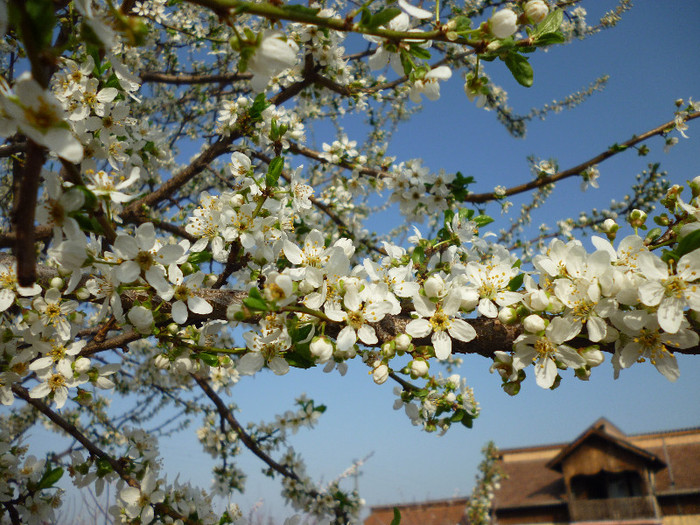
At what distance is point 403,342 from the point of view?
1.38 meters

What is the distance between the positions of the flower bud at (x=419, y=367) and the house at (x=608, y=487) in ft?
52.3

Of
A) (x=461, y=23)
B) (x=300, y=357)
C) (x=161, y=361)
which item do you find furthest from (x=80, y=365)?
(x=461, y=23)

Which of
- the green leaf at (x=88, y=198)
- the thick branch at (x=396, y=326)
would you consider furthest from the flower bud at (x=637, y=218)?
the green leaf at (x=88, y=198)

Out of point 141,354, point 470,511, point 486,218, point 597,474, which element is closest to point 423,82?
point 486,218

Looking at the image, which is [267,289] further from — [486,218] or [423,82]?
[486,218]

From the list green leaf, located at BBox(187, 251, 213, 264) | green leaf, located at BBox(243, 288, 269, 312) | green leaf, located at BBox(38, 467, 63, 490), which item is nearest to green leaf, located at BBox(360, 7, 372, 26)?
green leaf, located at BBox(243, 288, 269, 312)

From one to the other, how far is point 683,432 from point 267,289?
22.3m

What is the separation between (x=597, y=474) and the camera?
50.4ft

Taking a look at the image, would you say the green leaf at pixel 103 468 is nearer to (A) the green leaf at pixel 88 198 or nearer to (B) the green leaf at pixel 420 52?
(A) the green leaf at pixel 88 198

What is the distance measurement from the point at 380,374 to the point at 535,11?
44.5 inches

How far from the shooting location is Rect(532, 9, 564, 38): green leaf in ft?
4.12

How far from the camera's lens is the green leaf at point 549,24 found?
49.5 inches

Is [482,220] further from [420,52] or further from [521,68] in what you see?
[420,52]

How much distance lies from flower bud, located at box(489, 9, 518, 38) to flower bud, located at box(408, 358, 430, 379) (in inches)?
37.6
